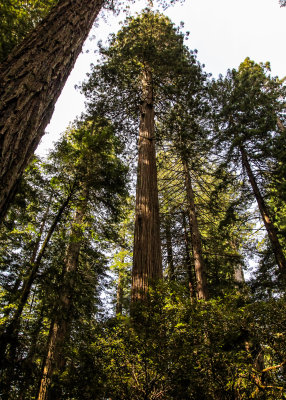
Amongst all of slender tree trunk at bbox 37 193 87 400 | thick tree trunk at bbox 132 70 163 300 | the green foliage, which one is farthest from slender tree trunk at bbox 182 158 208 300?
the green foliage

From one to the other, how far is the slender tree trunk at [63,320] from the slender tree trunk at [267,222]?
7.25 meters

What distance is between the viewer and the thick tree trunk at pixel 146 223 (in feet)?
13.1

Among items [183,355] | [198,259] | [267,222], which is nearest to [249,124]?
[267,222]

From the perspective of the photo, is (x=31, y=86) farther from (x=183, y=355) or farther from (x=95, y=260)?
(x=95, y=260)

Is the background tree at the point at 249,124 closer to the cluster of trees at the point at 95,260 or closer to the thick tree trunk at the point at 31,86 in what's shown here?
the cluster of trees at the point at 95,260

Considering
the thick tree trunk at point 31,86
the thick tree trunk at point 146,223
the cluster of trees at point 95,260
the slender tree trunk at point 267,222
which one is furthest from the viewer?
the slender tree trunk at point 267,222

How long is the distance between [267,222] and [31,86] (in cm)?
953

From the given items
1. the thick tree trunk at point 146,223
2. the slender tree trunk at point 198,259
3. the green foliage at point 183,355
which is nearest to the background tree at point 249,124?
the slender tree trunk at point 198,259

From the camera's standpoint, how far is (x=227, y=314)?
2.53m

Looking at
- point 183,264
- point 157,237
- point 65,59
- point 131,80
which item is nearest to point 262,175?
point 183,264

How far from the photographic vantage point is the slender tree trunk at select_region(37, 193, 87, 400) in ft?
11.1

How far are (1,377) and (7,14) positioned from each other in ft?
23.7

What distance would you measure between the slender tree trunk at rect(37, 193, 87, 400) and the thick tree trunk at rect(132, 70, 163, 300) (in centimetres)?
127

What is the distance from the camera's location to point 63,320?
4754mm
